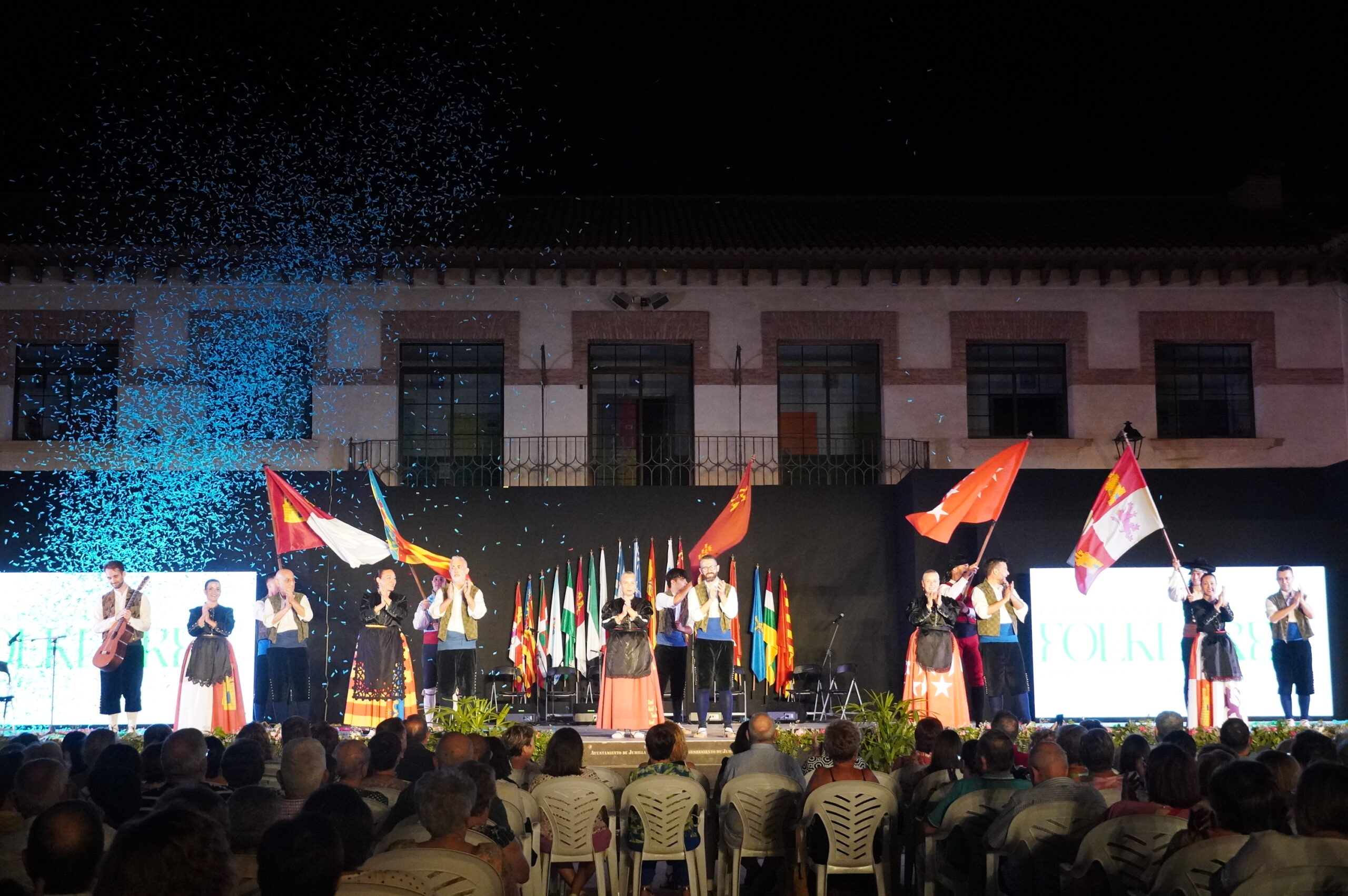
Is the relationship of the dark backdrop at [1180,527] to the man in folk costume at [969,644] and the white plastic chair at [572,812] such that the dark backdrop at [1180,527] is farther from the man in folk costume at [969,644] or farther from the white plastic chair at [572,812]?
the white plastic chair at [572,812]

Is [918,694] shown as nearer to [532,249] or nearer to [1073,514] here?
[1073,514]

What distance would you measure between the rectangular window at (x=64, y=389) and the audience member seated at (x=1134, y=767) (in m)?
13.8

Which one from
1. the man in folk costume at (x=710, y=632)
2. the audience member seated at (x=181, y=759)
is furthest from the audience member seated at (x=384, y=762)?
the man in folk costume at (x=710, y=632)

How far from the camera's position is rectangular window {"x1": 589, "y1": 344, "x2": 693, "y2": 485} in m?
16.3

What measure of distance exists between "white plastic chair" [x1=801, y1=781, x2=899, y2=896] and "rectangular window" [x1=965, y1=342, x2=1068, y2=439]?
11.4 m

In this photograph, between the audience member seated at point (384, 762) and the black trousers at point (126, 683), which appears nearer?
the audience member seated at point (384, 762)

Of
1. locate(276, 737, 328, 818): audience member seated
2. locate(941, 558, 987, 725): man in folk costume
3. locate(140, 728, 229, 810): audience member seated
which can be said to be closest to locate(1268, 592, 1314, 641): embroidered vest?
locate(941, 558, 987, 725): man in folk costume

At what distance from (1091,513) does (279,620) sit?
7802 mm

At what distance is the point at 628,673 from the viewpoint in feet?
35.9

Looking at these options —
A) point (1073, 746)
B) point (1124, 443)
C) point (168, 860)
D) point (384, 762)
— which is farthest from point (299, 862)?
point (1124, 443)

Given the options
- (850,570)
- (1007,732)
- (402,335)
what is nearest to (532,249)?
(402,335)

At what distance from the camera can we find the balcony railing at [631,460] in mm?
15844

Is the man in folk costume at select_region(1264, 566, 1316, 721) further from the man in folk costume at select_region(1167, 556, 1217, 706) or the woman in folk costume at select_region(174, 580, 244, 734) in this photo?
the woman in folk costume at select_region(174, 580, 244, 734)

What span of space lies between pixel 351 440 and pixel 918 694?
8.05 meters
